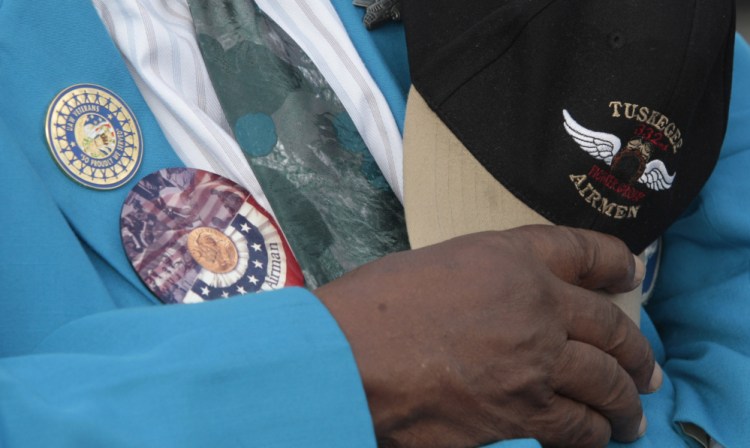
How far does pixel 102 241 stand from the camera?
75cm

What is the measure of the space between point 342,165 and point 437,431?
331 millimetres

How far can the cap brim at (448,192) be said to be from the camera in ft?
2.77

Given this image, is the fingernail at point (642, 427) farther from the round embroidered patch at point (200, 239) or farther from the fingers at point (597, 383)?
the round embroidered patch at point (200, 239)

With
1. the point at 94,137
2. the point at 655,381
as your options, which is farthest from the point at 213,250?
the point at 655,381

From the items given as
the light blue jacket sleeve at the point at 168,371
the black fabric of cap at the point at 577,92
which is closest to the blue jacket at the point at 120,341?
the light blue jacket sleeve at the point at 168,371

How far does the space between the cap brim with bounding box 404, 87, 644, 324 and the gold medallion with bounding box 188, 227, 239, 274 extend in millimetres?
171

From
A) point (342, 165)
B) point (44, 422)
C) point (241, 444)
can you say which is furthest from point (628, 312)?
point (44, 422)

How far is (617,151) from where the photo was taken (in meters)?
0.85

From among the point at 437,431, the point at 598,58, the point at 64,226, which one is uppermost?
the point at 64,226

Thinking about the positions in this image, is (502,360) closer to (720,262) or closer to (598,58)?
(598,58)

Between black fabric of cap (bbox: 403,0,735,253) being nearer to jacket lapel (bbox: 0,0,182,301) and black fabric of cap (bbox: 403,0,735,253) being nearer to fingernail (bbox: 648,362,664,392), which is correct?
fingernail (bbox: 648,362,664,392)

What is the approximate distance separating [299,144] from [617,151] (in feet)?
1.03

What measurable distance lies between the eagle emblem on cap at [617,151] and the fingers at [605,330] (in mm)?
155

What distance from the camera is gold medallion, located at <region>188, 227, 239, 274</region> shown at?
785 millimetres
